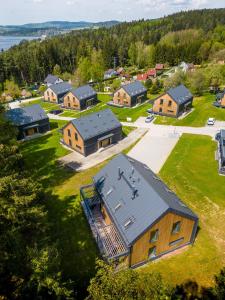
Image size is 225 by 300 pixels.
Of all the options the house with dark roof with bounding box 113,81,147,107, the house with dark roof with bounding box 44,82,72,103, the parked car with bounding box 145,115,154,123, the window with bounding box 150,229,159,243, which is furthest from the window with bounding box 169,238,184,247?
the house with dark roof with bounding box 44,82,72,103

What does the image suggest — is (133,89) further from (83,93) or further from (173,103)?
(173,103)

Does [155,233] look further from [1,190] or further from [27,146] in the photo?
[27,146]

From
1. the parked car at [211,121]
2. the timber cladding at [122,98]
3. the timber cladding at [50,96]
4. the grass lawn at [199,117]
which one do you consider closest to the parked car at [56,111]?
the timber cladding at [50,96]

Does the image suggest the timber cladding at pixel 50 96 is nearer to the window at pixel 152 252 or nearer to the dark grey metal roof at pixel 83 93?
the dark grey metal roof at pixel 83 93

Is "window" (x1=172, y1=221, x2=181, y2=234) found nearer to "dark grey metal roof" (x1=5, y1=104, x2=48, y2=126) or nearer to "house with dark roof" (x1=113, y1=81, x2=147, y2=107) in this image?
"dark grey metal roof" (x1=5, y1=104, x2=48, y2=126)

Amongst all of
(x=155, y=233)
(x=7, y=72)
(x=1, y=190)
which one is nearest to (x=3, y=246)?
(x=1, y=190)
